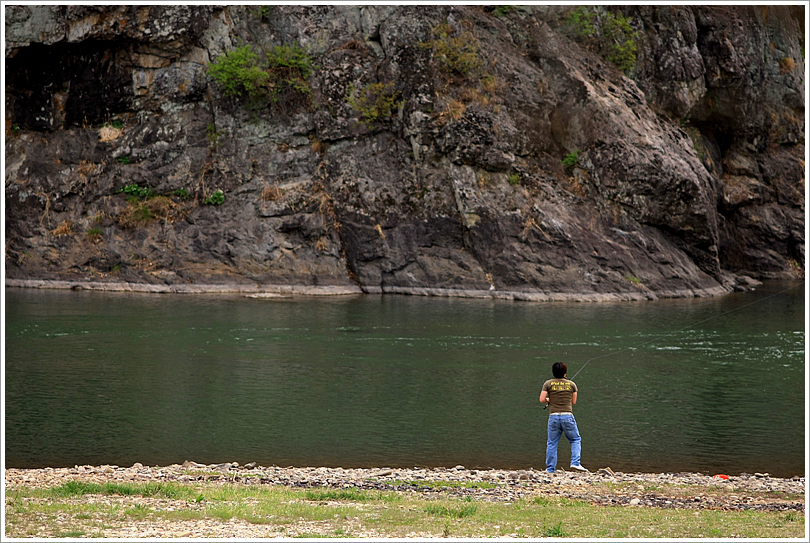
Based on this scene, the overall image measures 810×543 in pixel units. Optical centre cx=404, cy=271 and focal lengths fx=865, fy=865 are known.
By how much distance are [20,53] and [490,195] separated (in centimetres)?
2602

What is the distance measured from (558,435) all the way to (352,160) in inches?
1312

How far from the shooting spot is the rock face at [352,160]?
42906 mm

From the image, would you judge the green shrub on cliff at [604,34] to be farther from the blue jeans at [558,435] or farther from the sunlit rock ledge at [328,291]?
the blue jeans at [558,435]

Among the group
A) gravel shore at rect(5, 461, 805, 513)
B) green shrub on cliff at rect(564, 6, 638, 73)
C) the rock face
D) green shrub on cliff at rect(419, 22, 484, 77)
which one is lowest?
gravel shore at rect(5, 461, 805, 513)

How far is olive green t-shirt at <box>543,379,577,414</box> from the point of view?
13.4m

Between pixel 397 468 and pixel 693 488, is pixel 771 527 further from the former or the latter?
pixel 397 468

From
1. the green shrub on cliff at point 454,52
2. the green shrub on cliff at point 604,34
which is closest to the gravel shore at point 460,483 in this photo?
the green shrub on cliff at point 454,52

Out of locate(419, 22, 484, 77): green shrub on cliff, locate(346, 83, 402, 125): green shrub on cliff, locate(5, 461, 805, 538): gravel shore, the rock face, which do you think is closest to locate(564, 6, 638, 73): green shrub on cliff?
the rock face

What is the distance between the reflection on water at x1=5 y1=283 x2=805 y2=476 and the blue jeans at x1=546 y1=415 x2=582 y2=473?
1.04 metres

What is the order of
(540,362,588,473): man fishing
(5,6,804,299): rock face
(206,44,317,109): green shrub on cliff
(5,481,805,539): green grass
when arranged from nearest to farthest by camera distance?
(5,481,805,539): green grass, (540,362,588,473): man fishing, (5,6,804,299): rock face, (206,44,317,109): green shrub on cliff

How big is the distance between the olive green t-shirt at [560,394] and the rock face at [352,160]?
27.8 meters

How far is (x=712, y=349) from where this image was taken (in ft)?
90.7

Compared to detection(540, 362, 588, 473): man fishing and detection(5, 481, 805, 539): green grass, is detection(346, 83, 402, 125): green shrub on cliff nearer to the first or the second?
detection(540, 362, 588, 473): man fishing

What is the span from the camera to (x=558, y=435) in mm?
13547
